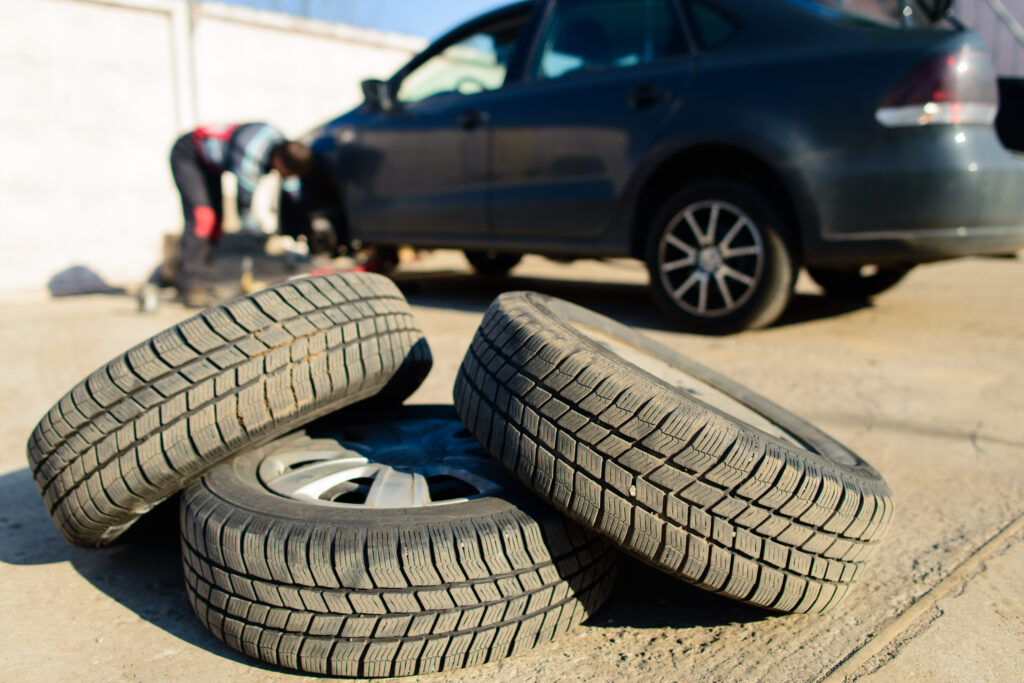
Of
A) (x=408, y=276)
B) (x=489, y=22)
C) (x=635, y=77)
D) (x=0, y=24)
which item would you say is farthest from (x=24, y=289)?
(x=635, y=77)

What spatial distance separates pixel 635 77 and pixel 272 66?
20.4 feet

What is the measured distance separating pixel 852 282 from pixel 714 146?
185 cm

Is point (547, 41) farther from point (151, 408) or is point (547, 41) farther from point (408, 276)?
point (151, 408)

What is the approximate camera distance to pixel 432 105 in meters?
5.00

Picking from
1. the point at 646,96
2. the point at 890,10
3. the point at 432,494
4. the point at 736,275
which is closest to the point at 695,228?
the point at 736,275

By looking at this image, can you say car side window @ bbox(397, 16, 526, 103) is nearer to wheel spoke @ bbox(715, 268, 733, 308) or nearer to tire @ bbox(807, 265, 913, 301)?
wheel spoke @ bbox(715, 268, 733, 308)

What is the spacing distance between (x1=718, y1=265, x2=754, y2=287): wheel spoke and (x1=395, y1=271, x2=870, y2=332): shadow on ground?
1.47 feet

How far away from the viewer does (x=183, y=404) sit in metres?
1.55

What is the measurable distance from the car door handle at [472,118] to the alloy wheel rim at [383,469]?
2.94m

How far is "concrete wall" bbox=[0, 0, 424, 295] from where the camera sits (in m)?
6.91

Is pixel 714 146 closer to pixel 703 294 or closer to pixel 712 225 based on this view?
pixel 712 225

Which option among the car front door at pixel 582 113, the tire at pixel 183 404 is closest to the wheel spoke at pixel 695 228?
the car front door at pixel 582 113

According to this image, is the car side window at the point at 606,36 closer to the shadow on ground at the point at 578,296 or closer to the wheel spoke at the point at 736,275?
the wheel spoke at the point at 736,275

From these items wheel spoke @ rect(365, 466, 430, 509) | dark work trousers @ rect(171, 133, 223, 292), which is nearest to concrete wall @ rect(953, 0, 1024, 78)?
dark work trousers @ rect(171, 133, 223, 292)
